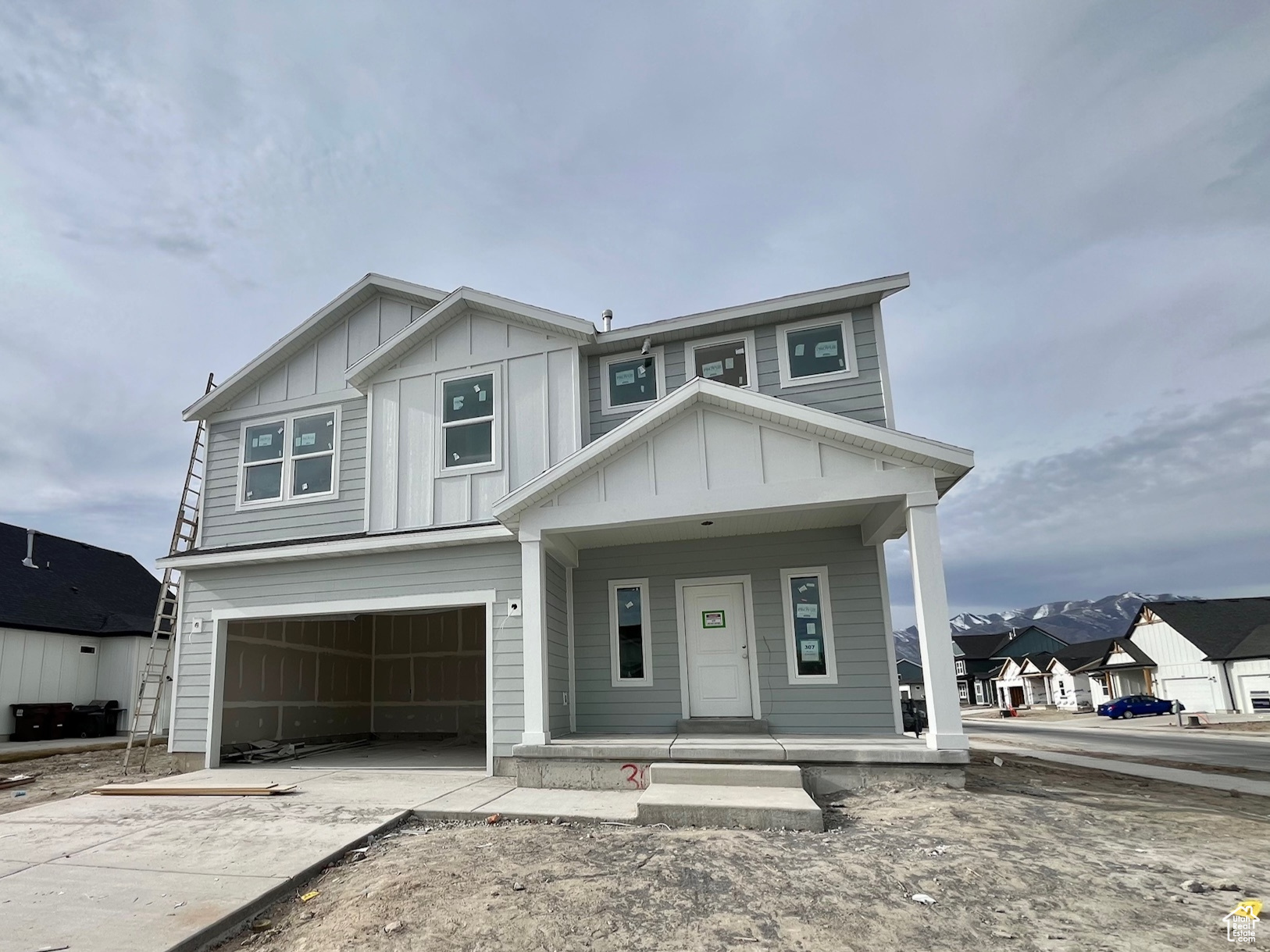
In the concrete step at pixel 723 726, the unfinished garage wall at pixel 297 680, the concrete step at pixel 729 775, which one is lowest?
the concrete step at pixel 729 775

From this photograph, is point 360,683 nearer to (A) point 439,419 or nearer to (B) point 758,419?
(A) point 439,419

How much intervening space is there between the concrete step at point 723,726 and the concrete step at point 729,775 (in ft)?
6.01

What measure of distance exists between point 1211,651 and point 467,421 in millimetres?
39286

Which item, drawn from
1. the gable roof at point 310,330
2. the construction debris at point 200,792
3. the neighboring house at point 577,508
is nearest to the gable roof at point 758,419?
the neighboring house at point 577,508

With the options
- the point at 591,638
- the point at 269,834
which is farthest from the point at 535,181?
the point at 269,834

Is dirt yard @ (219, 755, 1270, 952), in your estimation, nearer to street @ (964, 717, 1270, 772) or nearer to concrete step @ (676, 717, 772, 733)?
concrete step @ (676, 717, 772, 733)

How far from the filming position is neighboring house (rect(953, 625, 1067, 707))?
62.3 metres

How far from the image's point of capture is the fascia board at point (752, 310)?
9.58 metres

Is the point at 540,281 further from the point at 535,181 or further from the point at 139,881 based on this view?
the point at 139,881

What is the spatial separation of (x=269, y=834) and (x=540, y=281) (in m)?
9.38

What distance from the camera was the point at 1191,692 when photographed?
35.3m

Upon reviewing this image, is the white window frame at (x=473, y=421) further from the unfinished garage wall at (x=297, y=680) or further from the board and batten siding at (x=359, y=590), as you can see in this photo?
the unfinished garage wall at (x=297, y=680)

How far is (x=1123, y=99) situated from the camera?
9.33m

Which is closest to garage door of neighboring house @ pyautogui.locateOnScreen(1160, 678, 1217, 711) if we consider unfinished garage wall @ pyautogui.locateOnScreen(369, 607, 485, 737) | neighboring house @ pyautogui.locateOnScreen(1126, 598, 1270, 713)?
neighboring house @ pyautogui.locateOnScreen(1126, 598, 1270, 713)
